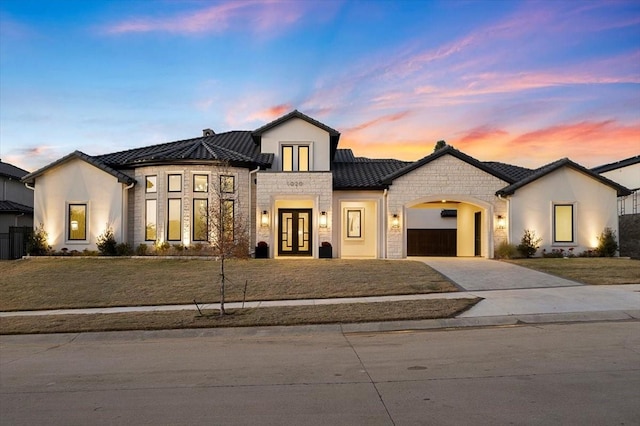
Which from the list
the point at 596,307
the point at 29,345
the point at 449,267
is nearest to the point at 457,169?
the point at 449,267

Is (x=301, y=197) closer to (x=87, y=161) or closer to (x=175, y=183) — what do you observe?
(x=175, y=183)

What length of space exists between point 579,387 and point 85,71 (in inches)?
850

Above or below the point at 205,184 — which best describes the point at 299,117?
above

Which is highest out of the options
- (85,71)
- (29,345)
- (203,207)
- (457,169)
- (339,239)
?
(85,71)

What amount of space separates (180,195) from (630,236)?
24711 millimetres

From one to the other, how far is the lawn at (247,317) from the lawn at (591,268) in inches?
235

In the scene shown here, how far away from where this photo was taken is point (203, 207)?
21.9m

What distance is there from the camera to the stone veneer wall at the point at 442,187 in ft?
73.5

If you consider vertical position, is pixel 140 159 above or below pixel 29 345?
above

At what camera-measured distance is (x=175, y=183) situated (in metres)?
22.3

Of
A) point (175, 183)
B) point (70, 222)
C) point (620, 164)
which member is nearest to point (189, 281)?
point (175, 183)

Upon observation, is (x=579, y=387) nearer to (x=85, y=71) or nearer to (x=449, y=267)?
(x=449, y=267)

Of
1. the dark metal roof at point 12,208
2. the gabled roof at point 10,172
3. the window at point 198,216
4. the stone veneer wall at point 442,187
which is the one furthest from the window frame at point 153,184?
the gabled roof at point 10,172

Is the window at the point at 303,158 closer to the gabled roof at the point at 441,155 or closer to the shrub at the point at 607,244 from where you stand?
the gabled roof at the point at 441,155
